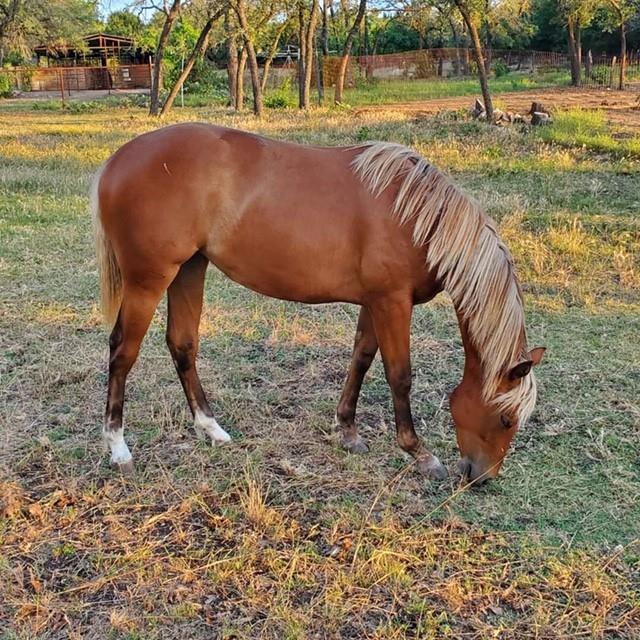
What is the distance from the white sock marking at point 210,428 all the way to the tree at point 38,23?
26.3 meters

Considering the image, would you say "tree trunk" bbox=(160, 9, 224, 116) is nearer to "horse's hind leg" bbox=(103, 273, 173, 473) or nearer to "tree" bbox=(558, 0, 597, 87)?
"tree" bbox=(558, 0, 597, 87)

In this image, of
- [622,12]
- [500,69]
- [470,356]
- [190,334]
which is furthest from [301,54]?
[470,356]

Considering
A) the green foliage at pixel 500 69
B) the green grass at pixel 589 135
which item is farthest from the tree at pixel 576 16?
the green grass at pixel 589 135

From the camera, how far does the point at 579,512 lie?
284 cm

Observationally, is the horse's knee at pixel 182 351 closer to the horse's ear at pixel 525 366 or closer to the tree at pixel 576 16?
the horse's ear at pixel 525 366

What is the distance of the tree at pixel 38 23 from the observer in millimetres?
25703

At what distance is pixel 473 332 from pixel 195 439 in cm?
153

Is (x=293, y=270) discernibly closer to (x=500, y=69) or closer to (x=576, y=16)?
(x=576, y=16)

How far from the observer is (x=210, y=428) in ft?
11.3

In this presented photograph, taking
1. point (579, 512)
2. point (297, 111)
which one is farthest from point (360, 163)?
point (297, 111)

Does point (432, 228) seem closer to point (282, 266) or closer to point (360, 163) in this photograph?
point (360, 163)

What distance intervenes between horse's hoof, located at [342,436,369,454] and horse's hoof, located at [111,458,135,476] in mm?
1035

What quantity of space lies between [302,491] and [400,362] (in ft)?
2.40

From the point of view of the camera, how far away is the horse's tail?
10.3 ft
